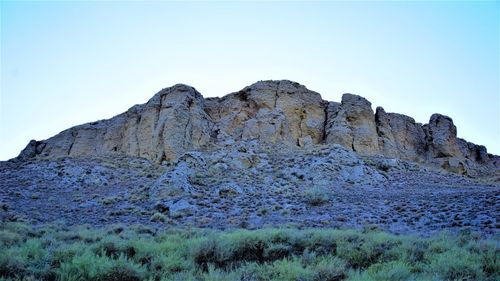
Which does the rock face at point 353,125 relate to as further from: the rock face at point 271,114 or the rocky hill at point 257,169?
the rock face at point 271,114

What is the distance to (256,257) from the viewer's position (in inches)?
415

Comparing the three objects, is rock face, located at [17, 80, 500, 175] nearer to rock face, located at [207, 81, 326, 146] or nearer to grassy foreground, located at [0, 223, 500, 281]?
rock face, located at [207, 81, 326, 146]

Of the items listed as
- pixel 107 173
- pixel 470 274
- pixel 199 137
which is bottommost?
pixel 470 274

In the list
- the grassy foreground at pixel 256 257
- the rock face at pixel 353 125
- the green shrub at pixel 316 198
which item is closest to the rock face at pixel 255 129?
the rock face at pixel 353 125

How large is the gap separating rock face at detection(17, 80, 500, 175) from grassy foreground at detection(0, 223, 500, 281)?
22.9m

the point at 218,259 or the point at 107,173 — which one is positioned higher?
the point at 107,173

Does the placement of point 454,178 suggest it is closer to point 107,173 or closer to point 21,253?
point 107,173

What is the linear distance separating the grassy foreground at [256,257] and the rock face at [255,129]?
2287cm

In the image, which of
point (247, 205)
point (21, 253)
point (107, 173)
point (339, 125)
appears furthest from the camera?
point (339, 125)

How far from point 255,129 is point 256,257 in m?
25.9

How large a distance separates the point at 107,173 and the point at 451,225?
78.9 feet

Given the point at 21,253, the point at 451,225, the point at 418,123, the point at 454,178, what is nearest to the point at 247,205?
the point at 451,225

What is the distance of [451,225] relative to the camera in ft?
46.6

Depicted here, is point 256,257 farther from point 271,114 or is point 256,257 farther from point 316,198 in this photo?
point 271,114
